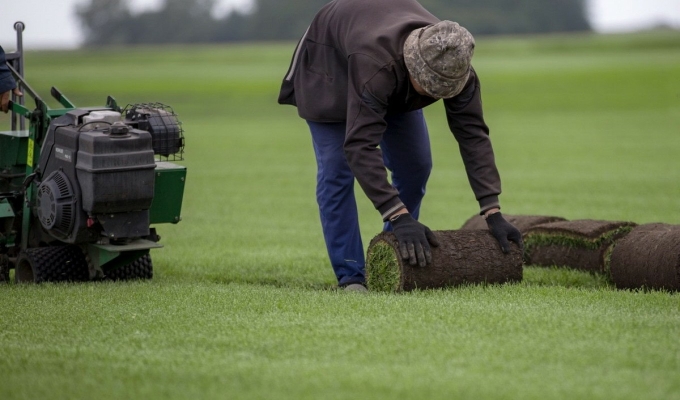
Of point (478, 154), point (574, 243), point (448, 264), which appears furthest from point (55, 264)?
point (574, 243)

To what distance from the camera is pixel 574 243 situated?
291 inches

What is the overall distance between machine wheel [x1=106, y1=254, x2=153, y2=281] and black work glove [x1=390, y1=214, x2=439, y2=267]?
2027 mm

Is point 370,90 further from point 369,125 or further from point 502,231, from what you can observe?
point 502,231

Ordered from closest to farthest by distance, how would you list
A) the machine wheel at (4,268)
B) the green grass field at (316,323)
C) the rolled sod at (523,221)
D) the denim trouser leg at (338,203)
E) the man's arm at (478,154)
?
the green grass field at (316,323) < the man's arm at (478,154) < the denim trouser leg at (338,203) < the machine wheel at (4,268) < the rolled sod at (523,221)

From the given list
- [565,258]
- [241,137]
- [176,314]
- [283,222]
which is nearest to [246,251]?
[283,222]

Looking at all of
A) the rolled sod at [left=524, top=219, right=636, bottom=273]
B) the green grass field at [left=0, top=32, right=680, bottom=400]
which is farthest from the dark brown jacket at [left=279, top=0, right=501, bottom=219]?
the rolled sod at [left=524, top=219, right=636, bottom=273]

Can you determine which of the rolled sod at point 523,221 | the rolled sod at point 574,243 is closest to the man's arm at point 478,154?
the rolled sod at point 574,243

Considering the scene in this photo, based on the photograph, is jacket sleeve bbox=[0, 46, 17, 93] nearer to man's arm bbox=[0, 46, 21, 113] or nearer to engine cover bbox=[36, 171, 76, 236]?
man's arm bbox=[0, 46, 21, 113]

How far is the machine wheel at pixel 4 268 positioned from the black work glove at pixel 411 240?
2853mm

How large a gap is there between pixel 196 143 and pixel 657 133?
9.21 metres

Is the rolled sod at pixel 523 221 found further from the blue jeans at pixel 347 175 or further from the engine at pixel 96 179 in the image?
the engine at pixel 96 179

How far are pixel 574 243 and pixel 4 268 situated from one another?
3.94 m

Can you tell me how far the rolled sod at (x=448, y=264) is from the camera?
6082 millimetres

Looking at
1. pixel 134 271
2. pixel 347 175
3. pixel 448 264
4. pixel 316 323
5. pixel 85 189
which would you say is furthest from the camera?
pixel 134 271
